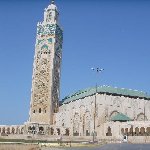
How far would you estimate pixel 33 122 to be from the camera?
82.2 meters

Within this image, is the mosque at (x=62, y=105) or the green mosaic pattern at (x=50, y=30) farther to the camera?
the green mosaic pattern at (x=50, y=30)

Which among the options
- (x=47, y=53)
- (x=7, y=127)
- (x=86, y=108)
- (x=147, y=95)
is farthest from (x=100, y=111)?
(x=7, y=127)

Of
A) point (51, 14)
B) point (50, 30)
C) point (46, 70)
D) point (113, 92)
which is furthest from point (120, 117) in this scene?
point (51, 14)

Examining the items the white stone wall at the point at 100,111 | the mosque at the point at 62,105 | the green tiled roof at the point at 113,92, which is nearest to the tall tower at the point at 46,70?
the mosque at the point at 62,105

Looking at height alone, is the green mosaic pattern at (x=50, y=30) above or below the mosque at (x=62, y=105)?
above

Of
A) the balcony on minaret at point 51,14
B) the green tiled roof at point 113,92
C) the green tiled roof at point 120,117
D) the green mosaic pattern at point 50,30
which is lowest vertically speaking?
the green tiled roof at point 120,117

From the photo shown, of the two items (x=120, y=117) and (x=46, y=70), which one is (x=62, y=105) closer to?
(x=46, y=70)

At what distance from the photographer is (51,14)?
9306 centimetres

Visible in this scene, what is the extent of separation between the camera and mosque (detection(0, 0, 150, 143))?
7388 centimetres

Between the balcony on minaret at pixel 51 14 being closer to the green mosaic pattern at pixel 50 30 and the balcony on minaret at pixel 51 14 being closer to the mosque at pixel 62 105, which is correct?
the mosque at pixel 62 105

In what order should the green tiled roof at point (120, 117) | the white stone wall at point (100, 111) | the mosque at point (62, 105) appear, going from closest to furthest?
the green tiled roof at point (120, 117)
the mosque at point (62, 105)
the white stone wall at point (100, 111)

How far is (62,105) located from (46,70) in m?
10.7

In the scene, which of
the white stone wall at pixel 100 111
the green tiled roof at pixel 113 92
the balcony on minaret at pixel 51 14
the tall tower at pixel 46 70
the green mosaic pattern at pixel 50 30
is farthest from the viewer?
the balcony on minaret at pixel 51 14

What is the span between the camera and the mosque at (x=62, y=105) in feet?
242
